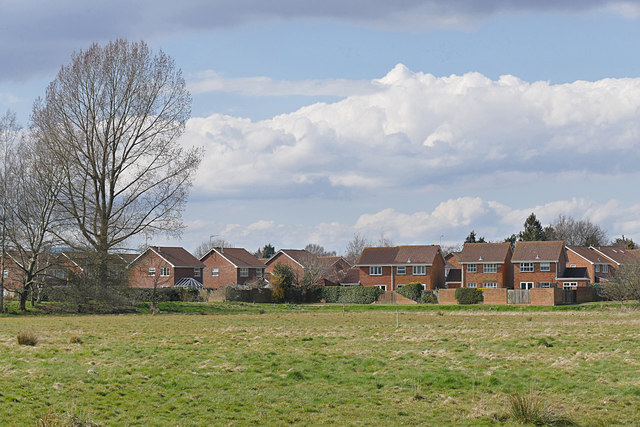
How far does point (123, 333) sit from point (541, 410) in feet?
63.4

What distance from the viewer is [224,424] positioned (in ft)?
42.5

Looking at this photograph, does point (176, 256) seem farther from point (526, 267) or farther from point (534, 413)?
point (534, 413)

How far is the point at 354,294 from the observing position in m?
81.2

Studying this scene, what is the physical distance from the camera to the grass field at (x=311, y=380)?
44.4ft

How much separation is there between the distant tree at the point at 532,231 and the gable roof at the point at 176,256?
57391 mm

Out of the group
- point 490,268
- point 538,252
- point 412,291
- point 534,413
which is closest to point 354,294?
point 412,291

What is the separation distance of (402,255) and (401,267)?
1.79 m

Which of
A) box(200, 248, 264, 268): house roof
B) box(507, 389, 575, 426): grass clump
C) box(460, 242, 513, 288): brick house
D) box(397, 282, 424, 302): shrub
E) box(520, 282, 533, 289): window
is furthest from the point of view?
box(200, 248, 264, 268): house roof

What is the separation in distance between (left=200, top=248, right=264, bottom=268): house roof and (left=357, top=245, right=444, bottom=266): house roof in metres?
14.9

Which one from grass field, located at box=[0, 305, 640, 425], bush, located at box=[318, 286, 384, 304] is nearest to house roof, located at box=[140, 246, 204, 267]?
bush, located at box=[318, 286, 384, 304]

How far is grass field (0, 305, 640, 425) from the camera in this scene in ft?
44.4

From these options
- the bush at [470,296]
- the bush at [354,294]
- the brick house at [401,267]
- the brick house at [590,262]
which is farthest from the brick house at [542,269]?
the bush at [354,294]

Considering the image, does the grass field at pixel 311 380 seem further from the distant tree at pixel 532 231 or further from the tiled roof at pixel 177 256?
the distant tree at pixel 532 231

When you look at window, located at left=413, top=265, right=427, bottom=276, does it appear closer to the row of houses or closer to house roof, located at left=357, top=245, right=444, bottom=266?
the row of houses
